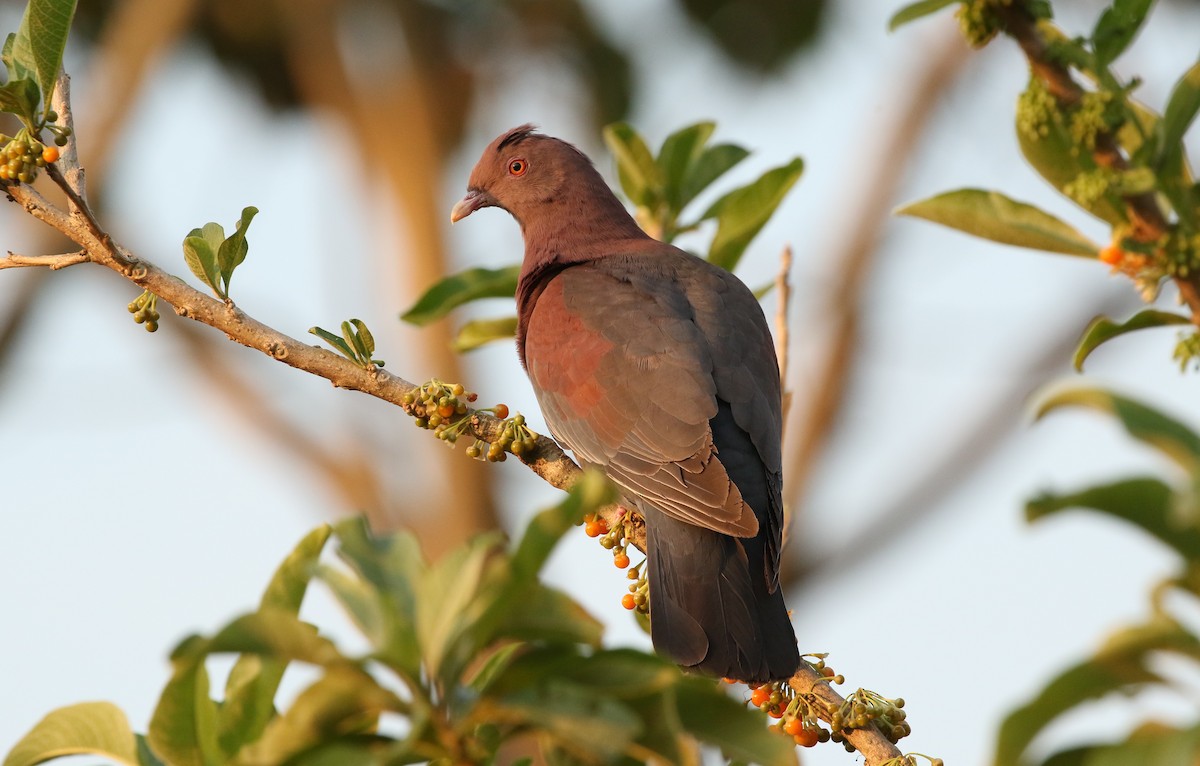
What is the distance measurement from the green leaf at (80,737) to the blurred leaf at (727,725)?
2.85ft

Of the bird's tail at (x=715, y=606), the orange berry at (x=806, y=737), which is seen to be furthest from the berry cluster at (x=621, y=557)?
the orange berry at (x=806, y=737)

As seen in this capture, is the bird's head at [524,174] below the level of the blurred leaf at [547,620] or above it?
above

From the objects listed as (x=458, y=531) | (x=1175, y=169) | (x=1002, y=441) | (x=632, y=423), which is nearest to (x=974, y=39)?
(x=1175, y=169)

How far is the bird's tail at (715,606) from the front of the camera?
9.85 ft

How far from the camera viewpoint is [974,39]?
2.11m

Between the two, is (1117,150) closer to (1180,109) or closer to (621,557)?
(1180,109)

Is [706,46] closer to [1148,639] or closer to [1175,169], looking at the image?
[1175,169]

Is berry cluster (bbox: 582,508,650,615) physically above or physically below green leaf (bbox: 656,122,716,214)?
below

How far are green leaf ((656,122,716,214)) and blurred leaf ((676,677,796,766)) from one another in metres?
2.59

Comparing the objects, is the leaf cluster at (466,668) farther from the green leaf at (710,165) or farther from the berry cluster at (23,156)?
the green leaf at (710,165)

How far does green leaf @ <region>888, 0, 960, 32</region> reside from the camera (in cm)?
220

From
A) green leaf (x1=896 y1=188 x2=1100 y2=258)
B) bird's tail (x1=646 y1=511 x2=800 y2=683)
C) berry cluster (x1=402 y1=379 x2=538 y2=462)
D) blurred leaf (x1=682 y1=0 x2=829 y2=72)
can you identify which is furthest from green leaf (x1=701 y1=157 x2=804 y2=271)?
blurred leaf (x1=682 y1=0 x2=829 y2=72)

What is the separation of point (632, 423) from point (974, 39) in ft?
6.10

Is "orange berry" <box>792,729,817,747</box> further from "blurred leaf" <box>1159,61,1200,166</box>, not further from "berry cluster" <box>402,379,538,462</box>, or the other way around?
"blurred leaf" <box>1159,61,1200,166</box>
